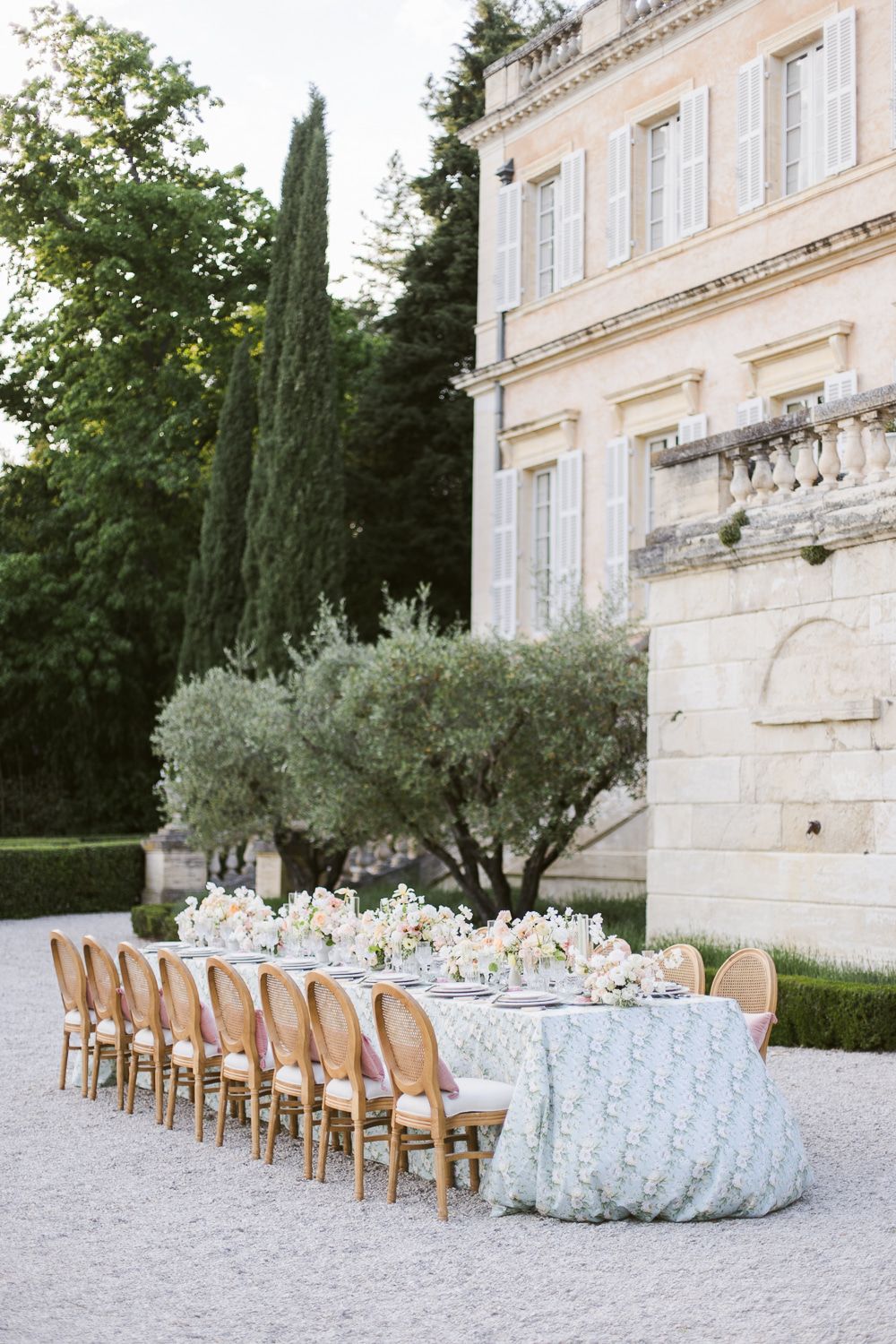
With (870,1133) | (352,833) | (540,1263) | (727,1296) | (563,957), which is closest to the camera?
(727,1296)

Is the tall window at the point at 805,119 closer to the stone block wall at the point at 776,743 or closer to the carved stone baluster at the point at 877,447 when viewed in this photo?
the stone block wall at the point at 776,743

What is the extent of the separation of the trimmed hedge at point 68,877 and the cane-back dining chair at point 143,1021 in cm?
1338

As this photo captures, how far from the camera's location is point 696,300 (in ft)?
57.9

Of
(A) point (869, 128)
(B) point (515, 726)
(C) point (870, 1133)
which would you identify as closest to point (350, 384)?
(A) point (869, 128)

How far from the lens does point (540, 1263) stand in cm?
550

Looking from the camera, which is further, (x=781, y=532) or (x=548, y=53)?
(x=548, y=53)

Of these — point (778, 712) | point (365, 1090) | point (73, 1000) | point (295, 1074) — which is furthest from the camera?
point (778, 712)

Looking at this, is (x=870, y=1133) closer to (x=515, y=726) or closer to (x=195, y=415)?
(x=515, y=726)

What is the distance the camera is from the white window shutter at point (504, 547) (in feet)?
65.9

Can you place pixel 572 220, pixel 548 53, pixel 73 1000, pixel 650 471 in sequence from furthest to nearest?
pixel 548 53 < pixel 572 220 < pixel 650 471 < pixel 73 1000

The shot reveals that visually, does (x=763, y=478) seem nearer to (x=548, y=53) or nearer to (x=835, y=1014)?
(x=835, y=1014)

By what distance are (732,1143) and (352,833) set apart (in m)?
9.60

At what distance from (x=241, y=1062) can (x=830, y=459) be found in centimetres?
592

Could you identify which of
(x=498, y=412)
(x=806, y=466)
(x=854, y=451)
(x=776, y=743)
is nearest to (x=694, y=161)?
(x=498, y=412)
